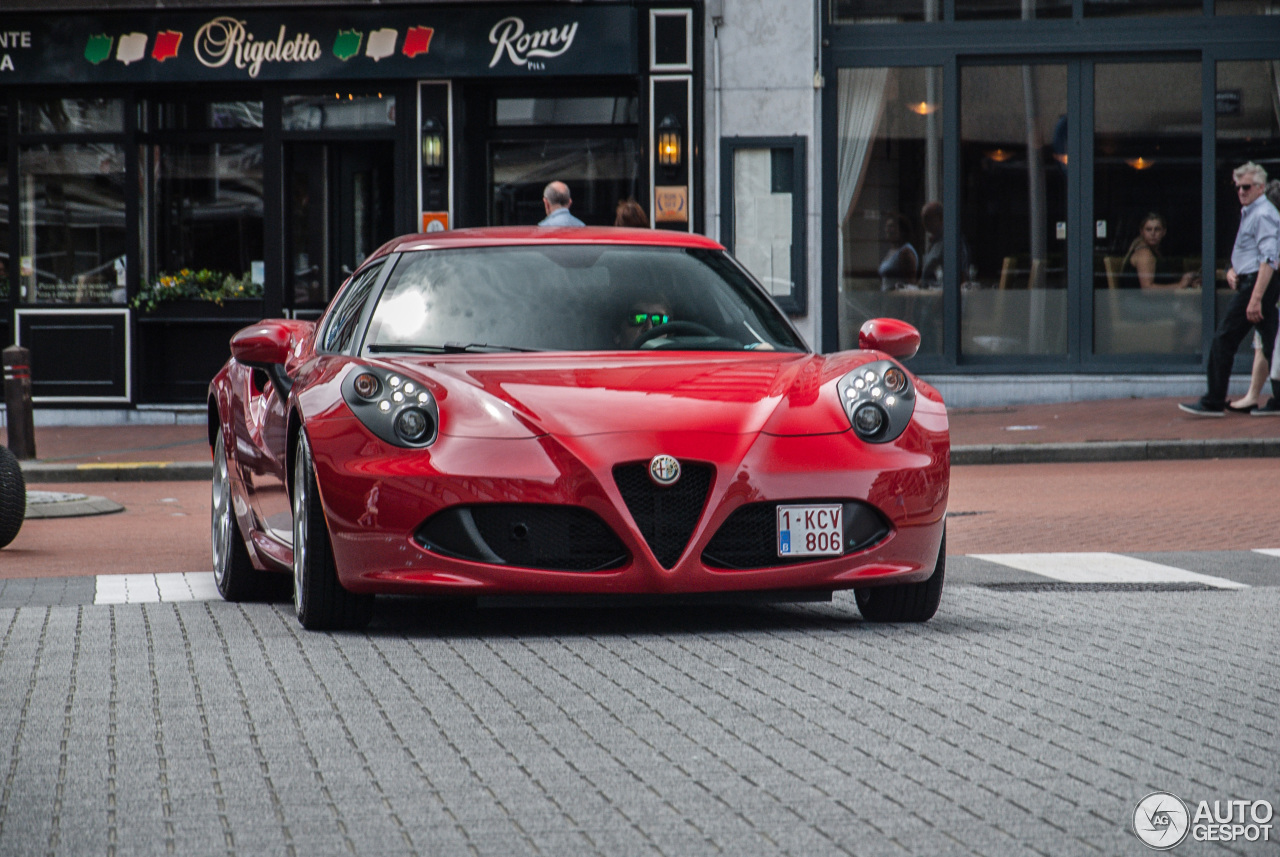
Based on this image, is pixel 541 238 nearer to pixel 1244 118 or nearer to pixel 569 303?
pixel 569 303

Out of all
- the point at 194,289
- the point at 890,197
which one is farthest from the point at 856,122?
the point at 194,289

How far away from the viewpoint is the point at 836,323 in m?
18.9

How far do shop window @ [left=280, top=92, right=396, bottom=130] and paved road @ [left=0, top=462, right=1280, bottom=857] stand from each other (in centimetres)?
1235

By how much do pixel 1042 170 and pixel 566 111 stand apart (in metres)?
4.85

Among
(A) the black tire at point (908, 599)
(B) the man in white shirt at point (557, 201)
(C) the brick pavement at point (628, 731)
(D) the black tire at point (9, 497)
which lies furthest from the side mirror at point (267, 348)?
(B) the man in white shirt at point (557, 201)

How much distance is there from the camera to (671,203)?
18.4m

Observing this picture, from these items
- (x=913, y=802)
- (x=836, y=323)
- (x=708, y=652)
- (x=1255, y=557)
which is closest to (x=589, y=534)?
(x=708, y=652)

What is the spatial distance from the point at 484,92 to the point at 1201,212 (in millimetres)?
7316

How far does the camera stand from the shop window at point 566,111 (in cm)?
1880

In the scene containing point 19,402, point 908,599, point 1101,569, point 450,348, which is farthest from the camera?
point 19,402

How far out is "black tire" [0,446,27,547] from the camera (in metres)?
8.94

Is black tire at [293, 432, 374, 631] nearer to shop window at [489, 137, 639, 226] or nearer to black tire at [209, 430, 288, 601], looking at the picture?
black tire at [209, 430, 288, 601]

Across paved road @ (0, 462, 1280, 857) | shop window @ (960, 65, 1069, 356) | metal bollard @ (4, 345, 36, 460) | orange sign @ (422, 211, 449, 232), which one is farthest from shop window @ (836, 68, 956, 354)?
paved road @ (0, 462, 1280, 857)

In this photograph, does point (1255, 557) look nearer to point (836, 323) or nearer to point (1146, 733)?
point (1146, 733)
